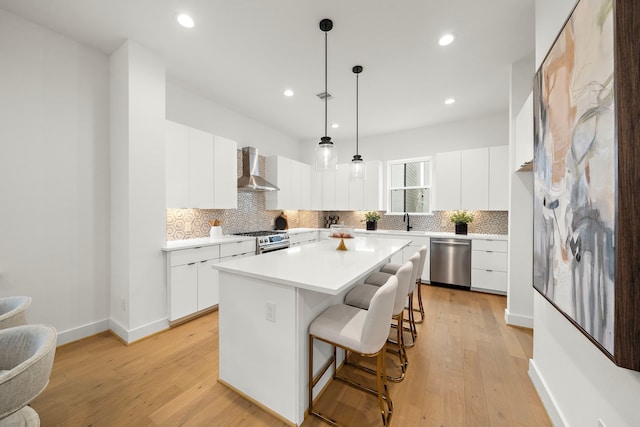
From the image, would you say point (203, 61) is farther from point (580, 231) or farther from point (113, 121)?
point (580, 231)

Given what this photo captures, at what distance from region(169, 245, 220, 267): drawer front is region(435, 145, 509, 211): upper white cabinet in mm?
3891

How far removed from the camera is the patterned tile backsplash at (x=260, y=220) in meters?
3.45

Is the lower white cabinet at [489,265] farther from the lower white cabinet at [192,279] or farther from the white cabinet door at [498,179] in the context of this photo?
the lower white cabinet at [192,279]

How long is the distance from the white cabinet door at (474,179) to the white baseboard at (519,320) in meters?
1.88

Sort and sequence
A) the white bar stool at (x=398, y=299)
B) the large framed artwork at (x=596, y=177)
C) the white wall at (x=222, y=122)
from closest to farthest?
the large framed artwork at (x=596, y=177), the white bar stool at (x=398, y=299), the white wall at (x=222, y=122)

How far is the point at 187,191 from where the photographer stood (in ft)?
10.3

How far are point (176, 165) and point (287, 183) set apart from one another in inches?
92.0

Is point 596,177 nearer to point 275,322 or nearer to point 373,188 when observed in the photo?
point 275,322

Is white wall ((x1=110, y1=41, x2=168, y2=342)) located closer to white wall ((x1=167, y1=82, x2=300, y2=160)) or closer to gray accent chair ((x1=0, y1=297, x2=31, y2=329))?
white wall ((x1=167, y1=82, x2=300, y2=160))

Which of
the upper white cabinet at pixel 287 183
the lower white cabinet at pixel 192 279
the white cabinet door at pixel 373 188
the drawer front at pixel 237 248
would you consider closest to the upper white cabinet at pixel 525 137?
Result: the white cabinet door at pixel 373 188

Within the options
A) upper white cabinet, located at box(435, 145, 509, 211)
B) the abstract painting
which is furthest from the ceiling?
the abstract painting

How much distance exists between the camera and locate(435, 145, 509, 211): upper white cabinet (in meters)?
3.96

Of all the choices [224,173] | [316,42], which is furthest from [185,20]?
[224,173]

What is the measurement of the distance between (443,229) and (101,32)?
5.57 metres
